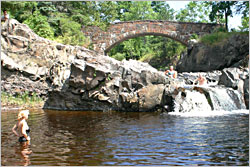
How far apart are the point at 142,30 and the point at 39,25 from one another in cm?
1033

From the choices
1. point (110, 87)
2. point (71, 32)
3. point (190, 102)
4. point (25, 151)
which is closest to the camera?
point (25, 151)

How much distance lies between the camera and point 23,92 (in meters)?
17.1

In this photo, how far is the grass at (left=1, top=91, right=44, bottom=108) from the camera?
53.1ft

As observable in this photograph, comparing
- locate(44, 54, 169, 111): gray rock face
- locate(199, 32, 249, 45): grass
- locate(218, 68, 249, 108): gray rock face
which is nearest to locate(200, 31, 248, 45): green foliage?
locate(199, 32, 249, 45): grass

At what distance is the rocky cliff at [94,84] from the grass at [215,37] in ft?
40.5

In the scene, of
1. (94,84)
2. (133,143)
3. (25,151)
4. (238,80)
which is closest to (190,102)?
(238,80)

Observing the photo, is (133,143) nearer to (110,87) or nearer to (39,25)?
(110,87)

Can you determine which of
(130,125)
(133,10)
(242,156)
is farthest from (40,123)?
(133,10)

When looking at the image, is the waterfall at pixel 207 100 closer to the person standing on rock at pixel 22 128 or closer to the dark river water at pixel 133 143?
the dark river water at pixel 133 143

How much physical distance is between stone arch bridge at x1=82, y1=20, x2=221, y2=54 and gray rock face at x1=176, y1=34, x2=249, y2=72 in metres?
2.38

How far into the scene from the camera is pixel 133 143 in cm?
721

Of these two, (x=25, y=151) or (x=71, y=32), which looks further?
(x=71, y=32)

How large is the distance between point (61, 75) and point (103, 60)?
8.08ft

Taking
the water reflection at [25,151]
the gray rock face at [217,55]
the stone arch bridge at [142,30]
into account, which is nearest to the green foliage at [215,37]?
the gray rock face at [217,55]
